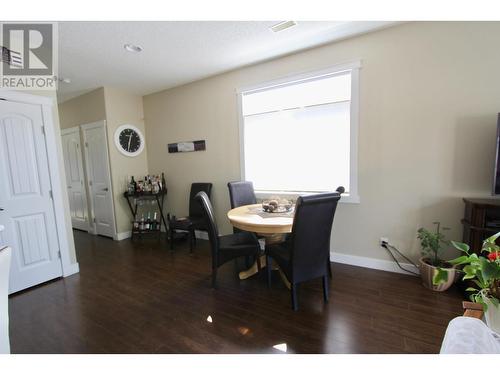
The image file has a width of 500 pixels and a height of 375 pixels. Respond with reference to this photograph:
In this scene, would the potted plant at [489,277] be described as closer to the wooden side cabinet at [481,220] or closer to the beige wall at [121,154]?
the wooden side cabinet at [481,220]

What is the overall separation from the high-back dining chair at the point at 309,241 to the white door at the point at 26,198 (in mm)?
2624

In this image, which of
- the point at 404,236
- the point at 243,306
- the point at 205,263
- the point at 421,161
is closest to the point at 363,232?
the point at 404,236

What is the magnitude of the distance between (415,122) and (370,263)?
5.26ft

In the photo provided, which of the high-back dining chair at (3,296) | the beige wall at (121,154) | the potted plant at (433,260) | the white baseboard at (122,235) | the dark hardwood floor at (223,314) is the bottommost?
the dark hardwood floor at (223,314)

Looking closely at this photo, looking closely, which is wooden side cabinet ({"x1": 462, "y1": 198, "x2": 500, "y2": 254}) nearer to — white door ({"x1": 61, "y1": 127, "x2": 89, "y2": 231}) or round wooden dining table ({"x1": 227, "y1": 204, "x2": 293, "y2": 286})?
Answer: round wooden dining table ({"x1": 227, "y1": 204, "x2": 293, "y2": 286})

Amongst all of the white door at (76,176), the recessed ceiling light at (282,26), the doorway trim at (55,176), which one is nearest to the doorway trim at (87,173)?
the white door at (76,176)

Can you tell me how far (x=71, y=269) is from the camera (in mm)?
2822

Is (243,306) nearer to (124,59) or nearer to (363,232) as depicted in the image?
(363,232)

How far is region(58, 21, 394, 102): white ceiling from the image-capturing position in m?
2.21

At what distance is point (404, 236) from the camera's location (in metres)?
2.52

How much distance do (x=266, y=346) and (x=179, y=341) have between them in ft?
2.05

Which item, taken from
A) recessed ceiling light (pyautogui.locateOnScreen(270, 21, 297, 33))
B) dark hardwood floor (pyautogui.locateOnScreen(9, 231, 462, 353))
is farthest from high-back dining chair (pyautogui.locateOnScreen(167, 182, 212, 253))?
recessed ceiling light (pyautogui.locateOnScreen(270, 21, 297, 33))

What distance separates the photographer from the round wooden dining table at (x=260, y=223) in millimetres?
2002

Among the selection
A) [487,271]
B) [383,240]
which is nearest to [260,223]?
[487,271]
